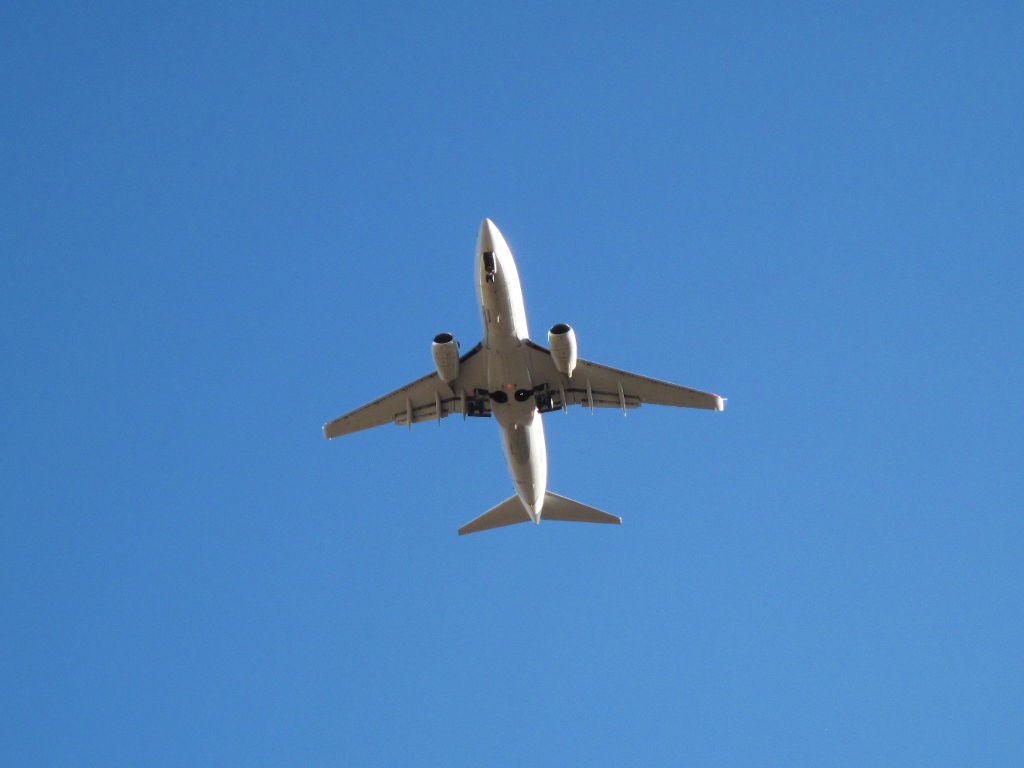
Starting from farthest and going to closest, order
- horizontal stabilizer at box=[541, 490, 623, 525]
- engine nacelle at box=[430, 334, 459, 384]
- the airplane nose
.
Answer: horizontal stabilizer at box=[541, 490, 623, 525]
engine nacelle at box=[430, 334, 459, 384]
the airplane nose

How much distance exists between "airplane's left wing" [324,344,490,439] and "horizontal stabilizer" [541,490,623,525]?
5.65m

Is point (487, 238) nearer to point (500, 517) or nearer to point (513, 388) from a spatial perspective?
point (513, 388)

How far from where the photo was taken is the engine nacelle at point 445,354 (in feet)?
127

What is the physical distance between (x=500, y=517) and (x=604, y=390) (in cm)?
763

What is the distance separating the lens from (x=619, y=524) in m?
45.8

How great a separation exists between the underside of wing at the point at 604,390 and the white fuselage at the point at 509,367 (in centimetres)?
95

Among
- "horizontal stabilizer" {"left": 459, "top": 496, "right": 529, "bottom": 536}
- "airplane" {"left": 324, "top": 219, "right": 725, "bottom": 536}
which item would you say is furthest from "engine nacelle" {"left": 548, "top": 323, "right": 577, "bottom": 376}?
"horizontal stabilizer" {"left": 459, "top": 496, "right": 529, "bottom": 536}

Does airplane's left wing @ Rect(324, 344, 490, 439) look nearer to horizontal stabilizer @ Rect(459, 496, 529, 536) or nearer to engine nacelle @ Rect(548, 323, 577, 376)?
engine nacelle @ Rect(548, 323, 577, 376)

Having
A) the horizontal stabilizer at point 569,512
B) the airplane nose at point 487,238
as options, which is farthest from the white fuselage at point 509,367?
the horizontal stabilizer at point 569,512

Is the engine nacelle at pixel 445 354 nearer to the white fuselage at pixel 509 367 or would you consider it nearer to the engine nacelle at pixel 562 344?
the white fuselage at pixel 509 367

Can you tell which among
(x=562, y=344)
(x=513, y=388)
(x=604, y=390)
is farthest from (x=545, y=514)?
(x=562, y=344)

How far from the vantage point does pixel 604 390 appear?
42.3 m

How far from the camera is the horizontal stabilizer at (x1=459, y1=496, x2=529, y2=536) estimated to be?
1802 inches

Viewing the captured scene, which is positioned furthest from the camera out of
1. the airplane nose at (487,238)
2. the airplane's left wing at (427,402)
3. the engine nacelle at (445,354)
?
the airplane's left wing at (427,402)
